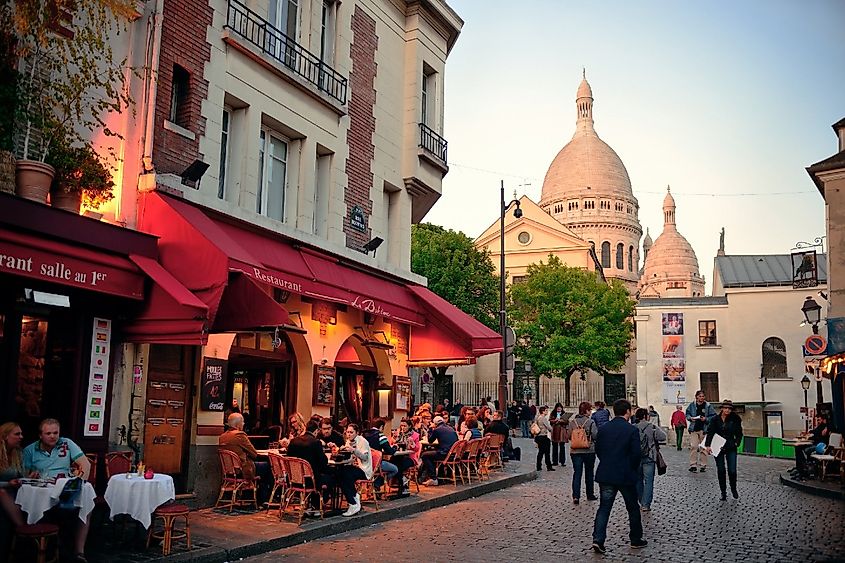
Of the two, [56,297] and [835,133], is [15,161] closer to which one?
[56,297]

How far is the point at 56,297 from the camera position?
9.28m

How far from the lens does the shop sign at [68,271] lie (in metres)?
8.54

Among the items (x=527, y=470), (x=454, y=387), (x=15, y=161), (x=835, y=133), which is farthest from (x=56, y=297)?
(x=454, y=387)

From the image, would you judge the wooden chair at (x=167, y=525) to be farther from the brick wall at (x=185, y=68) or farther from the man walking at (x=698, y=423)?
the man walking at (x=698, y=423)

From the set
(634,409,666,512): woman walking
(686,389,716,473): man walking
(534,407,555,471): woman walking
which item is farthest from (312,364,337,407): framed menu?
(686,389,716,473): man walking

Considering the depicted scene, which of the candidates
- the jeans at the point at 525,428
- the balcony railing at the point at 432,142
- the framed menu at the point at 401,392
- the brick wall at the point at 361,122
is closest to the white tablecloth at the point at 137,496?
the brick wall at the point at 361,122

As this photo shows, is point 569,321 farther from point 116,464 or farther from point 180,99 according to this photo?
point 116,464

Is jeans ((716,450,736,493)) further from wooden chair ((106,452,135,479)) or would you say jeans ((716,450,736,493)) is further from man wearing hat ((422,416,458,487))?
wooden chair ((106,452,135,479))

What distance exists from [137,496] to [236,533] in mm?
1652

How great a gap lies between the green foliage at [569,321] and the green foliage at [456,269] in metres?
4.51

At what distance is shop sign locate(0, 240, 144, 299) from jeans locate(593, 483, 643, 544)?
622 cm

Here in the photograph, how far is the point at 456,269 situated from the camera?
4678 cm

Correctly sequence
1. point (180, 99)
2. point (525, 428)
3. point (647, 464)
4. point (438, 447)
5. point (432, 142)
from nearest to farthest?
point (180, 99)
point (647, 464)
point (438, 447)
point (432, 142)
point (525, 428)

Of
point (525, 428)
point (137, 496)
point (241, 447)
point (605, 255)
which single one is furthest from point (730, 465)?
point (605, 255)
